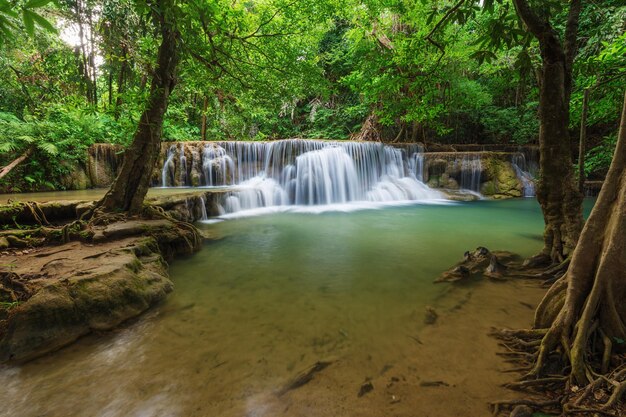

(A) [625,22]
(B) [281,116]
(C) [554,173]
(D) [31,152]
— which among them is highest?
(B) [281,116]

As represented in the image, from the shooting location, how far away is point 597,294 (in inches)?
83.7

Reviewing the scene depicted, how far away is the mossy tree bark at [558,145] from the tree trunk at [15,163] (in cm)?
1213

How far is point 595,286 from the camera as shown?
2137 millimetres

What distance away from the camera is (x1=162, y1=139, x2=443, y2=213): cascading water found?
12.6m

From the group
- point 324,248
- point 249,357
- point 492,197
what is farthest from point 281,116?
point 249,357

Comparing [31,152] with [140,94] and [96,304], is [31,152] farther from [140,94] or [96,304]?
[96,304]

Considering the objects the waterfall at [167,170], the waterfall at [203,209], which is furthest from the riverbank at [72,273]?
the waterfall at [167,170]

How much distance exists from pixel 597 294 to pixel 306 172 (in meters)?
11.4

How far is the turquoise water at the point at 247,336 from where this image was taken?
215cm

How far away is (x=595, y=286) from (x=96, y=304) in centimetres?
435

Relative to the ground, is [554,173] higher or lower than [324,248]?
higher

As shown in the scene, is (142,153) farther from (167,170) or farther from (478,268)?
(167,170)

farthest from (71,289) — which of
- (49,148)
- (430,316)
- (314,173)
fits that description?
(314,173)

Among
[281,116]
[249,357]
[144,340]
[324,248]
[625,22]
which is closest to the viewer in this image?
[249,357]
